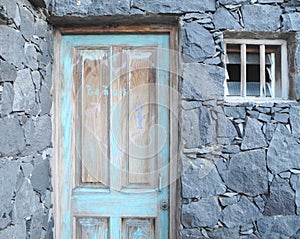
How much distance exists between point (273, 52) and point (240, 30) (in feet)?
0.90

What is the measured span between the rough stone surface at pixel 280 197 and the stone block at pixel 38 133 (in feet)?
4.23

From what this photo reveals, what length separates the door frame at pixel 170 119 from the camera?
2.11m

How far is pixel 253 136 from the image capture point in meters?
2.03

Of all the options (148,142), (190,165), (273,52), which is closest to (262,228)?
(190,165)

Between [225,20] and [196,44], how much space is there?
215 mm

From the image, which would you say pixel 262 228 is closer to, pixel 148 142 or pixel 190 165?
pixel 190 165

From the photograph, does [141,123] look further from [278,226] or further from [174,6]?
[278,226]

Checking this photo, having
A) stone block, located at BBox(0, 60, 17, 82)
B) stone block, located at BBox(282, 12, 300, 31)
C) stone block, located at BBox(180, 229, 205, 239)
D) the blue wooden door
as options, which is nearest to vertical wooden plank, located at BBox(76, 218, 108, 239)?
the blue wooden door

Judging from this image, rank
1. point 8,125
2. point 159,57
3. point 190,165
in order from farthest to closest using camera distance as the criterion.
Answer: point 159,57 < point 190,165 < point 8,125

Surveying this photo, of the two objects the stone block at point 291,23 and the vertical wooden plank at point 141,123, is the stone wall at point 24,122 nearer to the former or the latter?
the vertical wooden plank at point 141,123

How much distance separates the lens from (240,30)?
204cm

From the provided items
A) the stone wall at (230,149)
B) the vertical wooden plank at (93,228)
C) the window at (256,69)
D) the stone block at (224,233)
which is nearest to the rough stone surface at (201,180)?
the stone wall at (230,149)

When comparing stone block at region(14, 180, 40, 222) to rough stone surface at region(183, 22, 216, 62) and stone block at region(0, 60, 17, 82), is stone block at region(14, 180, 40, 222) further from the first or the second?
rough stone surface at region(183, 22, 216, 62)

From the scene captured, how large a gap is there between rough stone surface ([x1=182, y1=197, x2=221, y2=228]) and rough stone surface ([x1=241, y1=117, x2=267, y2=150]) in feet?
1.20
